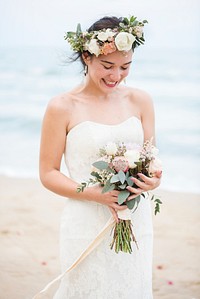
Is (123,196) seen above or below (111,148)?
below

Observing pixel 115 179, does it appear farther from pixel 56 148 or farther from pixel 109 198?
pixel 56 148

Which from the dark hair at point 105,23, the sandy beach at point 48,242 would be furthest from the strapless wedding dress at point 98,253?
the sandy beach at point 48,242

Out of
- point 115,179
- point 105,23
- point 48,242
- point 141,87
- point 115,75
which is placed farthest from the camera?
point 141,87

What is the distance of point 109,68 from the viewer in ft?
10.2

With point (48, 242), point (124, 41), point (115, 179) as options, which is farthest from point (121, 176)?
point (48, 242)

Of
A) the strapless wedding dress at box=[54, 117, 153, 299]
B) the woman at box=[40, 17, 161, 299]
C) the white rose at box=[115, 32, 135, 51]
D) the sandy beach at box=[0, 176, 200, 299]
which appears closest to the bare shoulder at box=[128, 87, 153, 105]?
the woman at box=[40, 17, 161, 299]

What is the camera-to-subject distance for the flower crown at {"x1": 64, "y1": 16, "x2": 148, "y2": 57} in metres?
3.06

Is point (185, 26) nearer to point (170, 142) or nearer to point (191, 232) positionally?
point (170, 142)

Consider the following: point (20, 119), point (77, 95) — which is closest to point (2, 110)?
point (20, 119)

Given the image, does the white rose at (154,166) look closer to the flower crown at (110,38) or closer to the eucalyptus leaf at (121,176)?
the eucalyptus leaf at (121,176)

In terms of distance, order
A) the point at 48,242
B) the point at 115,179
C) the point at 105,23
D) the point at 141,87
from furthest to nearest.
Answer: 1. the point at 141,87
2. the point at 48,242
3. the point at 105,23
4. the point at 115,179

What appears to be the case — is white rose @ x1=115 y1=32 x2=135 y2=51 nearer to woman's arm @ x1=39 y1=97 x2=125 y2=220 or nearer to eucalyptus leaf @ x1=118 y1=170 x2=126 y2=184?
woman's arm @ x1=39 y1=97 x2=125 y2=220

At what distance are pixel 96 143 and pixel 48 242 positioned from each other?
3.41 metres

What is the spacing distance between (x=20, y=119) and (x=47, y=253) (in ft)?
31.9
